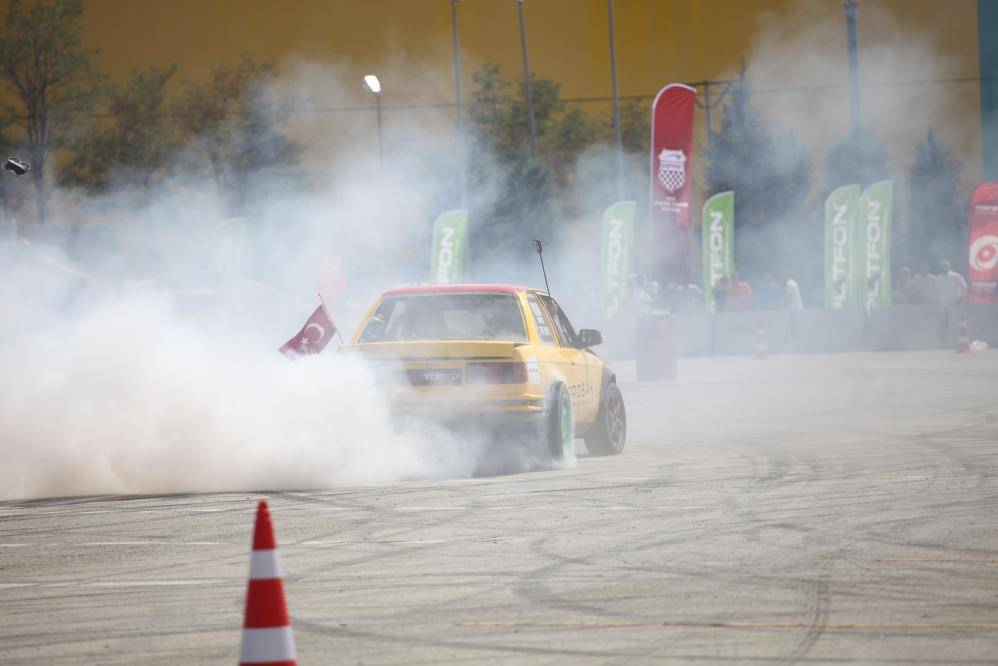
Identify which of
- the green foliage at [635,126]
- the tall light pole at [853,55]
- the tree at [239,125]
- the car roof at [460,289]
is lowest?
the car roof at [460,289]

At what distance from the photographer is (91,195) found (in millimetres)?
32656

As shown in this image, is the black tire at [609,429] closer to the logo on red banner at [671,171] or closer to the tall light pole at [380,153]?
the tall light pole at [380,153]

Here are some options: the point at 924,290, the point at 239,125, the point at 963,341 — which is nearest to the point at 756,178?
the point at 924,290

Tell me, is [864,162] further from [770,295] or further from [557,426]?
[557,426]

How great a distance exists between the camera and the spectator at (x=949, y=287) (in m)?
32.8

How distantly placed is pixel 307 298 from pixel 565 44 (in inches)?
1432

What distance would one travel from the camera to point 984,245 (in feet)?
113

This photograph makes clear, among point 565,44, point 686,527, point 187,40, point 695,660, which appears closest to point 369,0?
point 187,40

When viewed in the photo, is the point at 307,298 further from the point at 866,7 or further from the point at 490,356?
the point at 866,7

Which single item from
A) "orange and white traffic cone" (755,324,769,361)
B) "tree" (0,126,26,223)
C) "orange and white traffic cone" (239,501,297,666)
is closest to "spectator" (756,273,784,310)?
"orange and white traffic cone" (755,324,769,361)

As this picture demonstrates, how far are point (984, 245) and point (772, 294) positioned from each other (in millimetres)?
4930

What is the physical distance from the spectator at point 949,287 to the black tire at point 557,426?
75.3 ft

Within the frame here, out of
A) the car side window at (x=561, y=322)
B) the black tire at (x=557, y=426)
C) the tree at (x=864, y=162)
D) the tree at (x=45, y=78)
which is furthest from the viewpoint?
the tree at (x=864, y=162)

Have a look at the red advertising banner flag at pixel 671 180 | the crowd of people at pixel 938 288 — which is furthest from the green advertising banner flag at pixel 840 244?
the red advertising banner flag at pixel 671 180
